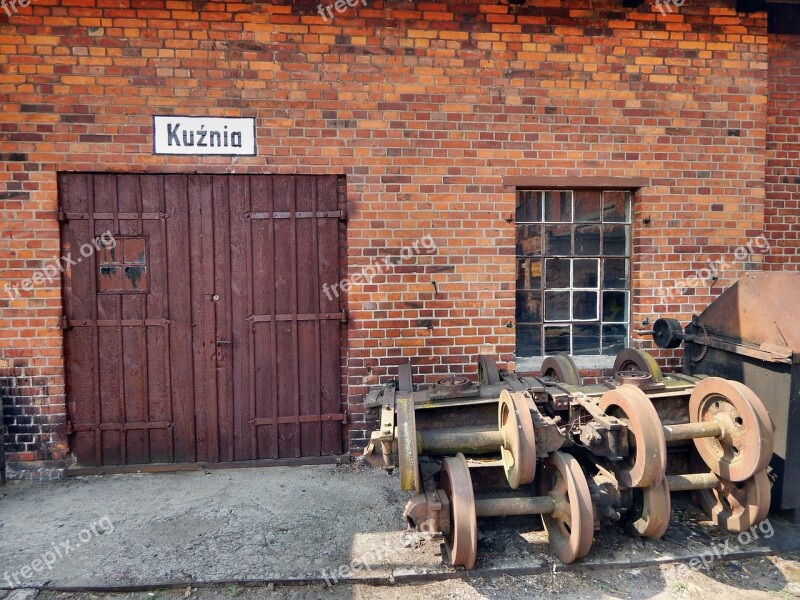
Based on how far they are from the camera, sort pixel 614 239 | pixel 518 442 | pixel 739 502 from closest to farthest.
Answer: pixel 518 442 < pixel 739 502 < pixel 614 239

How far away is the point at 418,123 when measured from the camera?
4.38 metres

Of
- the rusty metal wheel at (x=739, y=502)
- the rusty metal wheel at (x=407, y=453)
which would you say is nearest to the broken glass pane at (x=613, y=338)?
the rusty metal wheel at (x=739, y=502)

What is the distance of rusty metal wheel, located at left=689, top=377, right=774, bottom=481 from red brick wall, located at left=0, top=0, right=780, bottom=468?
4.92 ft

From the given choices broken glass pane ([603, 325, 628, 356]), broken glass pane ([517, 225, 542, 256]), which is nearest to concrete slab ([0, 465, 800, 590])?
broken glass pane ([603, 325, 628, 356])

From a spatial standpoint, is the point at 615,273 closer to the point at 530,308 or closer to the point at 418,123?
the point at 530,308

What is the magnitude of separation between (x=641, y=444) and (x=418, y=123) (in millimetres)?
3192

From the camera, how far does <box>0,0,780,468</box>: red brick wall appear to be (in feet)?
13.7

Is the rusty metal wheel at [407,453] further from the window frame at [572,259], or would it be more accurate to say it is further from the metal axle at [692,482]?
the window frame at [572,259]

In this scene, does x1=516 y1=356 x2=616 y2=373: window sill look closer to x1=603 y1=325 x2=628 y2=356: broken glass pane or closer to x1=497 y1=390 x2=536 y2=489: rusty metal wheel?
x1=603 y1=325 x2=628 y2=356: broken glass pane

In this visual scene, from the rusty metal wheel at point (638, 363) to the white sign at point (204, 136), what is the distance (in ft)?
12.2

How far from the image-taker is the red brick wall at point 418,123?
416cm

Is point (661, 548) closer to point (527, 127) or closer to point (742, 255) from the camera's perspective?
point (742, 255)

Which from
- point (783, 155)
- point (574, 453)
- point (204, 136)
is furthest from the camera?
point (783, 155)

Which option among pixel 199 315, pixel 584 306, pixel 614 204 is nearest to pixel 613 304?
pixel 584 306
